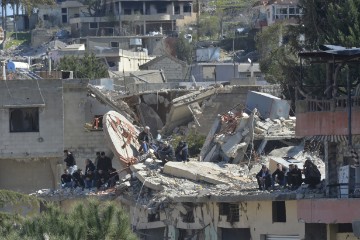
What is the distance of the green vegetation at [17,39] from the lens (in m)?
122

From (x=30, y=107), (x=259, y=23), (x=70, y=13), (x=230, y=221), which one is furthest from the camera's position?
(x=70, y=13)

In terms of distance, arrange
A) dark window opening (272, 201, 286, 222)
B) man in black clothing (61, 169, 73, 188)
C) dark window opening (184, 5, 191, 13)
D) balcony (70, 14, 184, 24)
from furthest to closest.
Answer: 1. dark window opening (184, 5, 191, 13)
2. balcony (70, 14, 184, 24)
3. man in black clothing (61, 169, 73, 188)
4. dark window opening (272, 201, 286, 222)

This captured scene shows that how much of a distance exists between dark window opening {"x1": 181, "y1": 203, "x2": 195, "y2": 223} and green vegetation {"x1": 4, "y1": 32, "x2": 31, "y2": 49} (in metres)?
81.1

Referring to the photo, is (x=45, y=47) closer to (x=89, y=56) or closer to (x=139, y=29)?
(x=139, y=29)

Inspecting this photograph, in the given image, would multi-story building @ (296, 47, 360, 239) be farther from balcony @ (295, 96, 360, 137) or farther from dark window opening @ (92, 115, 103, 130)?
dark window opening @ (92, 115, 103, 130)

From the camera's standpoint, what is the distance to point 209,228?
3991 centimetres

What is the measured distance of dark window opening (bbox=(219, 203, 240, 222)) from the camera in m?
39.2

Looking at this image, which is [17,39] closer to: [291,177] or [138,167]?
[138,167]

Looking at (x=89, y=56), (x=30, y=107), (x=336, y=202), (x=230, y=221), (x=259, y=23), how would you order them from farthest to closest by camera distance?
(x=259, y=23), (x=89, y=56), (x=30, y=107), (x=230, y=221), (x=336, y=202)

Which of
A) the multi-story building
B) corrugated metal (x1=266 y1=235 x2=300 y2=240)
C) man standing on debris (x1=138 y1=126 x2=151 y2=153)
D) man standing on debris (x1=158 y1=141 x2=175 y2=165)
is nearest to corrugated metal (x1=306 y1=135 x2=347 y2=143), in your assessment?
the multi-story building

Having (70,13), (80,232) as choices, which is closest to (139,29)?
(70,13)

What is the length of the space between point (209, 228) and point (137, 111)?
16.5 metres

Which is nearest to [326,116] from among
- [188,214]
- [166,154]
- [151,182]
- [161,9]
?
[188,214]

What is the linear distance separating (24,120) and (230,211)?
588 inches
